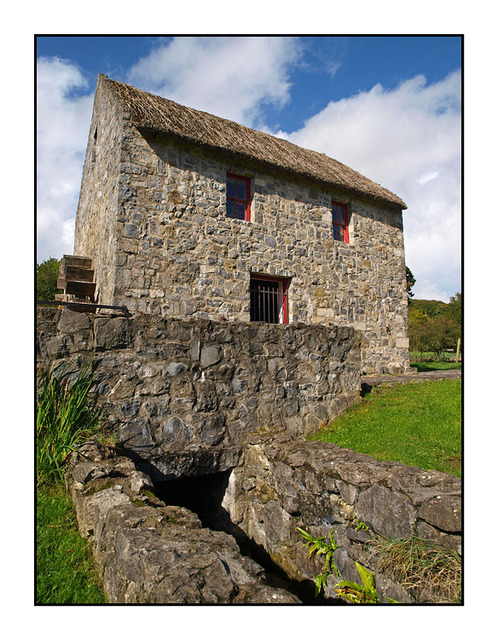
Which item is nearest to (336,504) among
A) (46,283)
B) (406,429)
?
(406,429)

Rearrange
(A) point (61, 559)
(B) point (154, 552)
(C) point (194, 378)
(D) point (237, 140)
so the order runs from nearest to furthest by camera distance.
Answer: (B) point (154, 552) < (A) point (61, 559) < (C) point (194, 378) < (D) point (237, 140)

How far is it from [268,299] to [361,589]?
8.71 metres

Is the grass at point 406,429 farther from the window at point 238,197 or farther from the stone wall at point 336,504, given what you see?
the window at point 238,197

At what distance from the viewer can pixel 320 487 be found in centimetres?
435

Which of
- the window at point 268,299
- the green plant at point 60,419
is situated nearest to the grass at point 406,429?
the green plant at point 60,419

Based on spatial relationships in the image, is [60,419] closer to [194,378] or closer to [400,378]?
[194,378]

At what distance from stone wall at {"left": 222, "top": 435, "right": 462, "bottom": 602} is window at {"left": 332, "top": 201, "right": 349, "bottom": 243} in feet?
31.6

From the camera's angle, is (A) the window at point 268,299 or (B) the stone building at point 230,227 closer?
(B) the stone building at point 230,227

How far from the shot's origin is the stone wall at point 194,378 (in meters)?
4.82

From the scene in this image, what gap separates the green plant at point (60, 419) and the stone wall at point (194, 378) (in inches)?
6.0

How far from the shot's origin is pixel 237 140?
1148 cm

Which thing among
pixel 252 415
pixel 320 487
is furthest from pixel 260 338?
pixel 320 487

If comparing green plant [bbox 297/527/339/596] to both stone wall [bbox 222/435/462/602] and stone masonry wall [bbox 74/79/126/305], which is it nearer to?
stone wall [bbox 222/435/462/602]

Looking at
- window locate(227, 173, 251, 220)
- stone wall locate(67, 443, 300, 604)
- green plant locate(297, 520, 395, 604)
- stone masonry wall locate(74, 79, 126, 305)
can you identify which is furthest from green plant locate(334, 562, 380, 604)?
window locate(227, 173, 251, 220)
